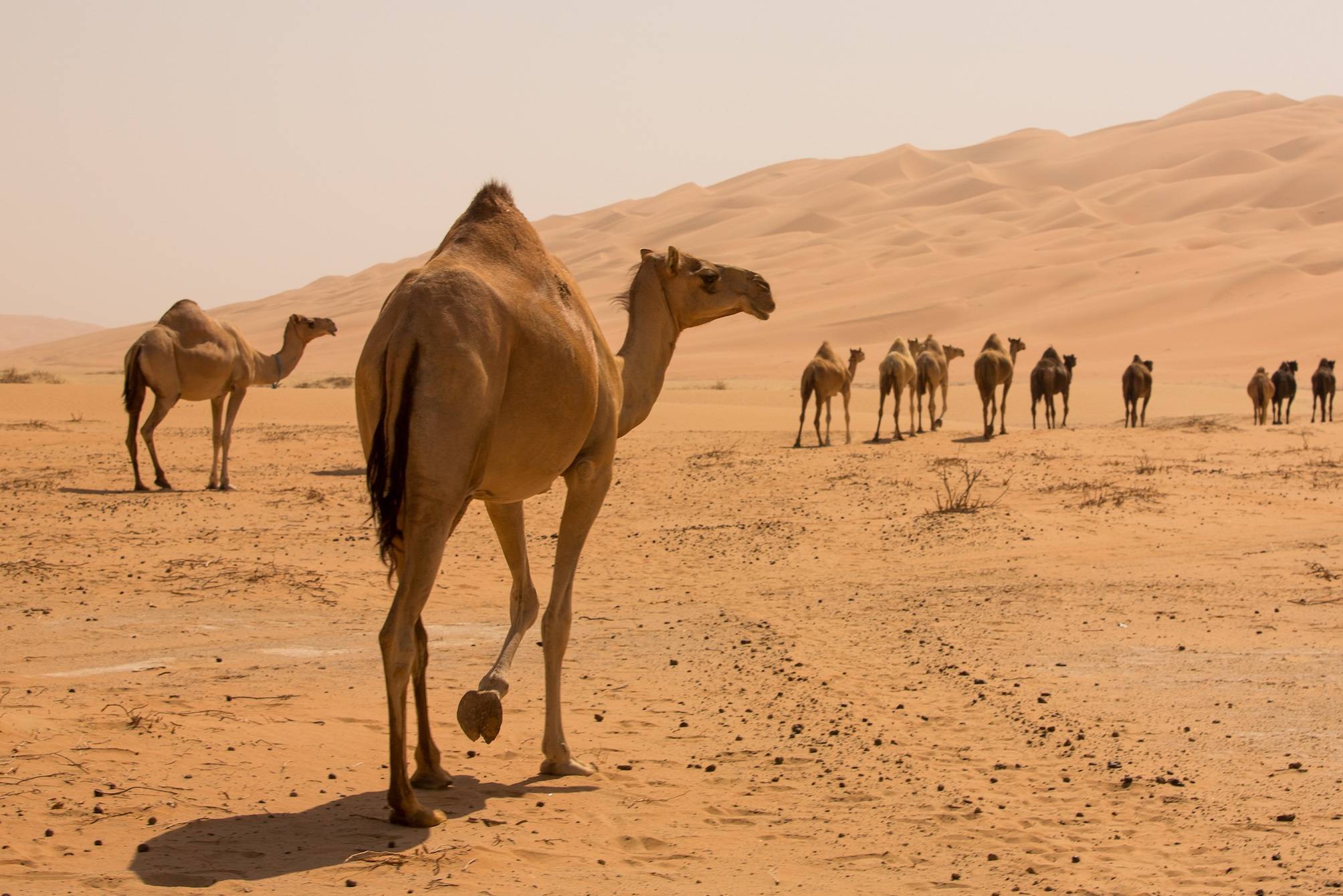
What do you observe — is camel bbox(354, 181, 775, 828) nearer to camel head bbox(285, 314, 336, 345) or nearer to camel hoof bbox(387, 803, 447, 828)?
camel hoof bbox(387, 803, 447, 828)

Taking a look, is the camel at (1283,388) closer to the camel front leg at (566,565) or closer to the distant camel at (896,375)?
the distant camel at (896,375)

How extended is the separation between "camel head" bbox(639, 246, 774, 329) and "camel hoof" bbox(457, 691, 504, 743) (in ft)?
10.1

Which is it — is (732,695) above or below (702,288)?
below

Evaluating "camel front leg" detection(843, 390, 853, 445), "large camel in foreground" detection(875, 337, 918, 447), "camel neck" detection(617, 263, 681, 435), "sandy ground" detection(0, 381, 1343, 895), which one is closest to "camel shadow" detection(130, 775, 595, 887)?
"sandy ground" detection(0, 381, 1343, 895)

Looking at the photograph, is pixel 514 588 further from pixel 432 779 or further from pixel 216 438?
pixel 216 438

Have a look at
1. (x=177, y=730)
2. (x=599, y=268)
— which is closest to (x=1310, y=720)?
(x=177, y=730)

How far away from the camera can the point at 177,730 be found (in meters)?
6.77

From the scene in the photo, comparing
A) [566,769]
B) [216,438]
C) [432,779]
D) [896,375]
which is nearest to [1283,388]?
[896,375]

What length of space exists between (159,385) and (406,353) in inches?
544

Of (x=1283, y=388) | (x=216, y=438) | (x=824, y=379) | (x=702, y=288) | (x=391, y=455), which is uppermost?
(x=702, y=288)

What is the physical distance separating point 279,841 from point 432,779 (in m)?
0.97

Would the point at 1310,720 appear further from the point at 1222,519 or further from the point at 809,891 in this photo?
the point at 1222,519

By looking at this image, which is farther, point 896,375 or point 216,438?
point 896,375

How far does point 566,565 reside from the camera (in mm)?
6723
